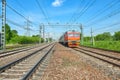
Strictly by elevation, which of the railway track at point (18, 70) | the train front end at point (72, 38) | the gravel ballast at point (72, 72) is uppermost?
the train front end at point (72, 38)

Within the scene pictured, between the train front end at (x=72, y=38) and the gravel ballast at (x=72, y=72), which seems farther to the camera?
the train front end at (x=72, y=38)

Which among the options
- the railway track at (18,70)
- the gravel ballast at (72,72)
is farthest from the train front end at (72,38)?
the gravel ballast at (72,72)

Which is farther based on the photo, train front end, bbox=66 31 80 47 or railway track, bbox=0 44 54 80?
train front end, bbox=66 31 80 47

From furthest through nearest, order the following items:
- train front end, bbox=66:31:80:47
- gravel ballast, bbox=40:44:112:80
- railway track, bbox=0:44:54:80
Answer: train front end, bbox=66:31:80:47
gravel ballast, bbox=40:44:112:80
railway track, bbox=0:44:54:80

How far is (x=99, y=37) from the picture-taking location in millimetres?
190500

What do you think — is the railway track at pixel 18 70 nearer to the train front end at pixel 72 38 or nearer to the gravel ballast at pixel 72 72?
the gravel ballast at pixel 72 72

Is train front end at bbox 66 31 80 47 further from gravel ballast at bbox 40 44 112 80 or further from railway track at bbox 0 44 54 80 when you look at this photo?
gravel ballast at bbox 40 44 112 80

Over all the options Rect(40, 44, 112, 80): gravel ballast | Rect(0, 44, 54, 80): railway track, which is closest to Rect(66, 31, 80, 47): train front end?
Rect(0, 44, 54, 80): railway track

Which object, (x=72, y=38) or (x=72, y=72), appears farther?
(x=72, y=38)

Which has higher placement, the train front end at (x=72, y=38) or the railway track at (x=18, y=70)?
the train front end at (x=72, y=38)

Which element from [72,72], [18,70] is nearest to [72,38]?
[72,72]

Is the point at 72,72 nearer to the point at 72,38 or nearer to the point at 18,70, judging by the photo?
the point at 18,70

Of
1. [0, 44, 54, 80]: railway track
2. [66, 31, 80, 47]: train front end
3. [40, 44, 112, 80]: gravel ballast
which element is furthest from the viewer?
[66, 31, 80, 47]: train front end

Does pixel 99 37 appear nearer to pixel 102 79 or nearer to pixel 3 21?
pixel 3 21
